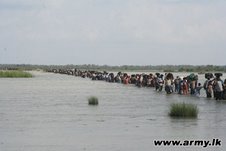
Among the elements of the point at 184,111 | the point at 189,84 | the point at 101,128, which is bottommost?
the point at 101,128

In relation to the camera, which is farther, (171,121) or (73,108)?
(73,108)

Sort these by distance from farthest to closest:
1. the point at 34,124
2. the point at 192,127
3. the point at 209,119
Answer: the point at 209,119, the point at 34,124, the point at 192,127

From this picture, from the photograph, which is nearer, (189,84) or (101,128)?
(101,128)

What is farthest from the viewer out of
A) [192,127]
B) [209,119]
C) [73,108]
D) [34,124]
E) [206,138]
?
[73,108]

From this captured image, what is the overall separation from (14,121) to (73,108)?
7.32 m

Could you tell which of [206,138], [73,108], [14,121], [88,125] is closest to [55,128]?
[88,125]

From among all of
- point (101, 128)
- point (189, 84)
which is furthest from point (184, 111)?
point (189, 84)

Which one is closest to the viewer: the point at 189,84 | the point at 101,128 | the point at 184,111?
the point at 101,128

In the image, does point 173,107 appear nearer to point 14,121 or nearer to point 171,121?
point 171,121

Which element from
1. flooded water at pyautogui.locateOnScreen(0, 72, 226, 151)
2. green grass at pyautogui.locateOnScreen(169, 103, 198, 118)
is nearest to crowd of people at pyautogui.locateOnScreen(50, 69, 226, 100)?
flooded water at pyautogui.locateOnScreen(0, 72, 226, 151)

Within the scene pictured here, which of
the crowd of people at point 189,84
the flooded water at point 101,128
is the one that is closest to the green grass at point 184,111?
the flooded water at point 101,128

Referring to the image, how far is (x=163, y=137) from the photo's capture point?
19469 mm

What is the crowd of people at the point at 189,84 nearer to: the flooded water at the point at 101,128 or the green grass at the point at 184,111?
the flooded water at the point at 101,128

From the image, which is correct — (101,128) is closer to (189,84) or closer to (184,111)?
(184,111)
